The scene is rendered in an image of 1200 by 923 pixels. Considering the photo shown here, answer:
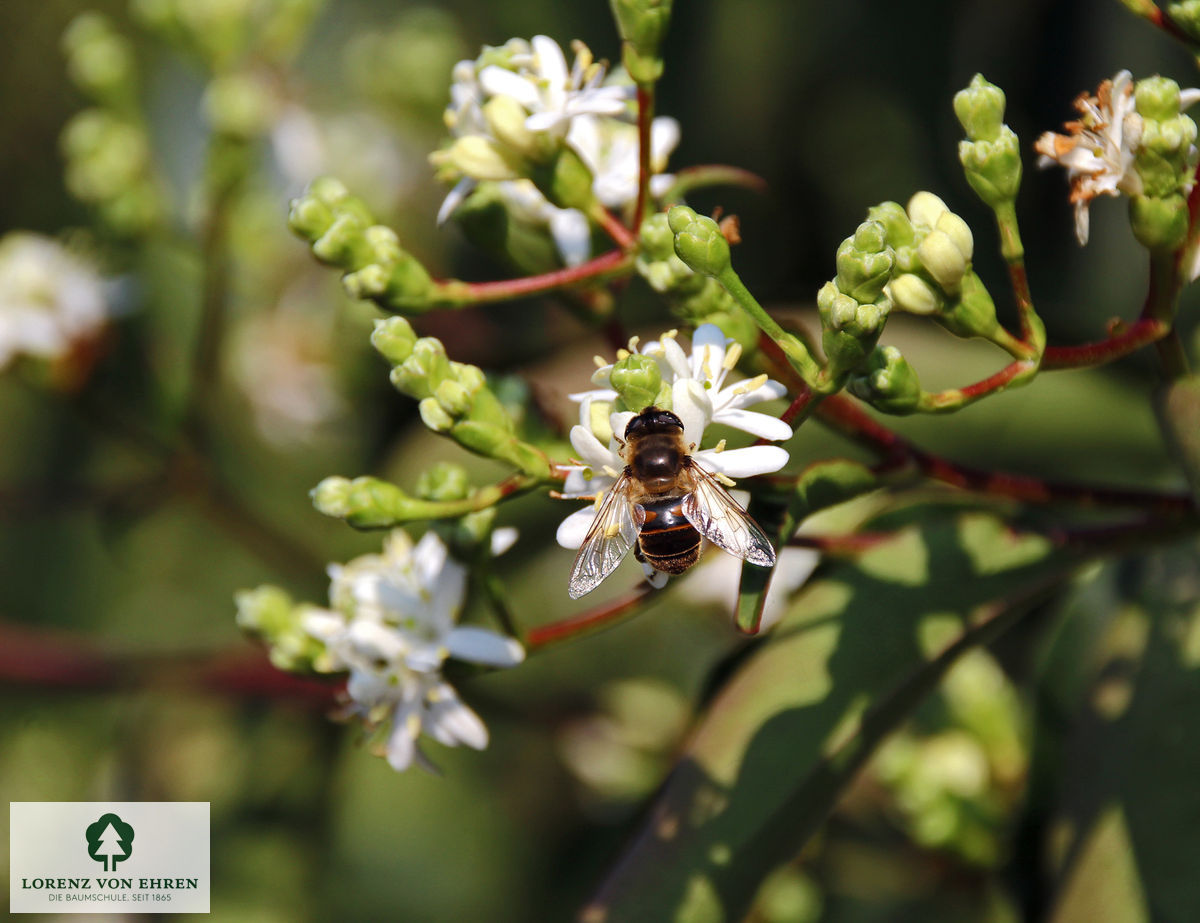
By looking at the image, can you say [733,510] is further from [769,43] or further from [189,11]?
[769,43]

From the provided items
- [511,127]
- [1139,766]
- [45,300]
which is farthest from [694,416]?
[45,300]

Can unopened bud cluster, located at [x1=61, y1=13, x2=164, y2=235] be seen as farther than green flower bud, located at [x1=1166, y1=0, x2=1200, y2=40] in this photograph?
Yes

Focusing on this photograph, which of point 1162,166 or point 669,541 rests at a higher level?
point 1162,166

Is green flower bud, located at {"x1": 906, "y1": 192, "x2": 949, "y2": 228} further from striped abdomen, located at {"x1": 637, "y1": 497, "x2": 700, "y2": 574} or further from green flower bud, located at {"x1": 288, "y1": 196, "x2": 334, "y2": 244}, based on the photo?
green flower bud, located at {"x1": 288, "y1": 196, "x2": 334, "y2": 244}

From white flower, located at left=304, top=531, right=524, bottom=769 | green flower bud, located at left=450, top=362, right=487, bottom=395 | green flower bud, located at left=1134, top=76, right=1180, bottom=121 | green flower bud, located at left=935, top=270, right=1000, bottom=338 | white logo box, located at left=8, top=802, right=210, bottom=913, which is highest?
green flower bud, located at left=1134, top=76, right=1180, bottom=121

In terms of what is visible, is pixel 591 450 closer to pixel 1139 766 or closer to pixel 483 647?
pixel 483 647

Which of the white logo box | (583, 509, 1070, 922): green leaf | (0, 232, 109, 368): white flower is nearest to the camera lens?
(583, 509, 1070, 922): green leaf

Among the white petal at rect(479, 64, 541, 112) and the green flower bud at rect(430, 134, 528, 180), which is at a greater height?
the white petal at rect(479, 64, 541, 112)

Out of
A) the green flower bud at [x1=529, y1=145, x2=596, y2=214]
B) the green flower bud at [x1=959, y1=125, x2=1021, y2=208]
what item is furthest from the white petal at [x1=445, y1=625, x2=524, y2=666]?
the green flower bud at [x1=959, y1=125, x2=1021, y2=208]
